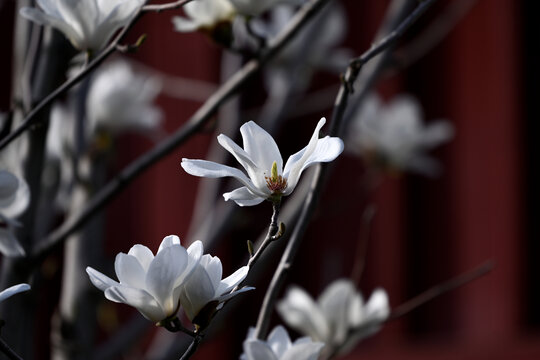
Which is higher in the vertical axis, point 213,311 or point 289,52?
point 289,52

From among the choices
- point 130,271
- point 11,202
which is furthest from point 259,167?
point 11,202

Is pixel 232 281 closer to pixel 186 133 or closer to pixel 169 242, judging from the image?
pixel 169 242

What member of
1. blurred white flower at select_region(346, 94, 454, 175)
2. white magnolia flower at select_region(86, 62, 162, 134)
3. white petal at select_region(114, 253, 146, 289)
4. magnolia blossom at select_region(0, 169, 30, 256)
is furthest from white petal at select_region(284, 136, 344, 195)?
blurred white flower at select_region(346, 94, 454, 175)

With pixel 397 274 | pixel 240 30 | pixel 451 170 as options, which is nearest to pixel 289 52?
pixel 240 30

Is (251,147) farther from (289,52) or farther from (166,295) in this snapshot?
(289,52)

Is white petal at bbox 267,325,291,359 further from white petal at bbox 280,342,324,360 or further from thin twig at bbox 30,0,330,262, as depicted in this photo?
thin twig at bbox 30,0,330,262

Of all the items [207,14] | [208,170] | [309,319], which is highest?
[207,14]
